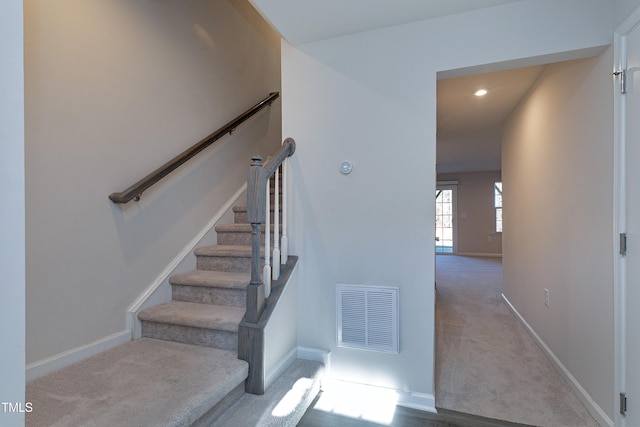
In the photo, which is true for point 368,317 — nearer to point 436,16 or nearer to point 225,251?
point 225,251

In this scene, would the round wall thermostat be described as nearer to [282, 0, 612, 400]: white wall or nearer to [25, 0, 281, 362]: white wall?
[282, 0, 612, 400]: white wall

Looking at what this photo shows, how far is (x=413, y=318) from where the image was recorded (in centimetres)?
185

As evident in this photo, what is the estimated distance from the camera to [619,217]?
1.49m

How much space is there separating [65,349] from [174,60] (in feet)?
6.76

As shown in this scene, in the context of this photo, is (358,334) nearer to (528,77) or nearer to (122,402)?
(122,402)

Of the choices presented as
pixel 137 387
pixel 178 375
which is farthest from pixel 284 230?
pixel 137 387

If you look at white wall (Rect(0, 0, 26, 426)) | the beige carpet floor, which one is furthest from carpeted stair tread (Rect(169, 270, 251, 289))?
the beige carpet floor

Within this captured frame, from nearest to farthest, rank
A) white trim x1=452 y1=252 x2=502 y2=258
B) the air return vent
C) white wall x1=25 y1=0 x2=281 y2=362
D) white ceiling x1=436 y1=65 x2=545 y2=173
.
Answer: white wall x1=25 y1=0 x2=281 y2=362
the air return vent
white ceiling x1=436 y1=65 x2=545 y2=173
white trim x1=452 y1=252 x2=502 y2=258

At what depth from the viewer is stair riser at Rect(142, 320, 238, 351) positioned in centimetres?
176

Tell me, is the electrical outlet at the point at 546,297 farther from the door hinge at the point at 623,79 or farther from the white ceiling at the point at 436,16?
the white ceiling at the point at 436,16

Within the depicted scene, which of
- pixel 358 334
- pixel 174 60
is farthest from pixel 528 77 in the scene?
pixel 174 60

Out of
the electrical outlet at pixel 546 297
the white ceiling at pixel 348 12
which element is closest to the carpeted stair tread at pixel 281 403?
the electrical outlet at pixel 546 297

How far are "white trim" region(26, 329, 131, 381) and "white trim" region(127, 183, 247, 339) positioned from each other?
0.18ft

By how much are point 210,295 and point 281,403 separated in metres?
0.89
